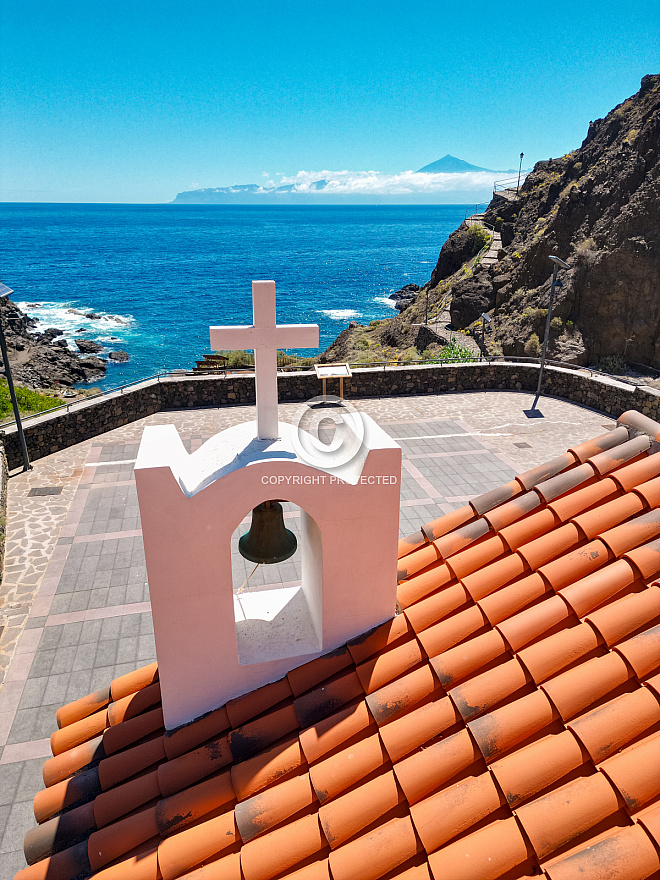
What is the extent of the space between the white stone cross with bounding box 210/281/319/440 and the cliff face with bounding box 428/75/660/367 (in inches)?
1175

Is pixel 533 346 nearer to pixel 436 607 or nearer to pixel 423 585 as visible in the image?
pixel 423 585

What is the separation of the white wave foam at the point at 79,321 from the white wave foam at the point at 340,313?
2404 centimetres

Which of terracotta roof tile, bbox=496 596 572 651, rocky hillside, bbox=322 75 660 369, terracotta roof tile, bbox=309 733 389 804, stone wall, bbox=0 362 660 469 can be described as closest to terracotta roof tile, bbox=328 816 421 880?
terracotta roof tile, bbox=309 733 389 804

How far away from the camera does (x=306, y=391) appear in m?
19.6

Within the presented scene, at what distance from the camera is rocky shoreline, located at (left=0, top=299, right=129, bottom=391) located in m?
36.5

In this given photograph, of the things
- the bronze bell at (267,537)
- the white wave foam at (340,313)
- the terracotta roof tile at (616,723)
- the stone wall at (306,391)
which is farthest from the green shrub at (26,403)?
the white wave foam at (340,313)

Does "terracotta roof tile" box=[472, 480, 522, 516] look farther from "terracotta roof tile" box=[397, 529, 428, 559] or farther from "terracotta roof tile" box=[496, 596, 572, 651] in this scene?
"terracotta roof tile" box=[496, 596, 572, 651]

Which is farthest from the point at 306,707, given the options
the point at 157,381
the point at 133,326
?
the point at 133,326

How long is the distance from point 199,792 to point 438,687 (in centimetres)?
155

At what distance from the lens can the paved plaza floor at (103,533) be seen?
796 centimetres

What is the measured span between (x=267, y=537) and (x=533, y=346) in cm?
2966

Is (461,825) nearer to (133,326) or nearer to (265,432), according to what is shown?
(265,432)

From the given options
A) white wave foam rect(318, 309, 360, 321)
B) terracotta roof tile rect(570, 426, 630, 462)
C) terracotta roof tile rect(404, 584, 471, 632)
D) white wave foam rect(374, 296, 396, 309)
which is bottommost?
white wave foam rect(318, 309, 360, 321)

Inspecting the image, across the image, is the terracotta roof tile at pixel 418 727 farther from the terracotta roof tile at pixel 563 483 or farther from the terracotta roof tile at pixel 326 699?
the terracotta roof tile at pixel 563 483
